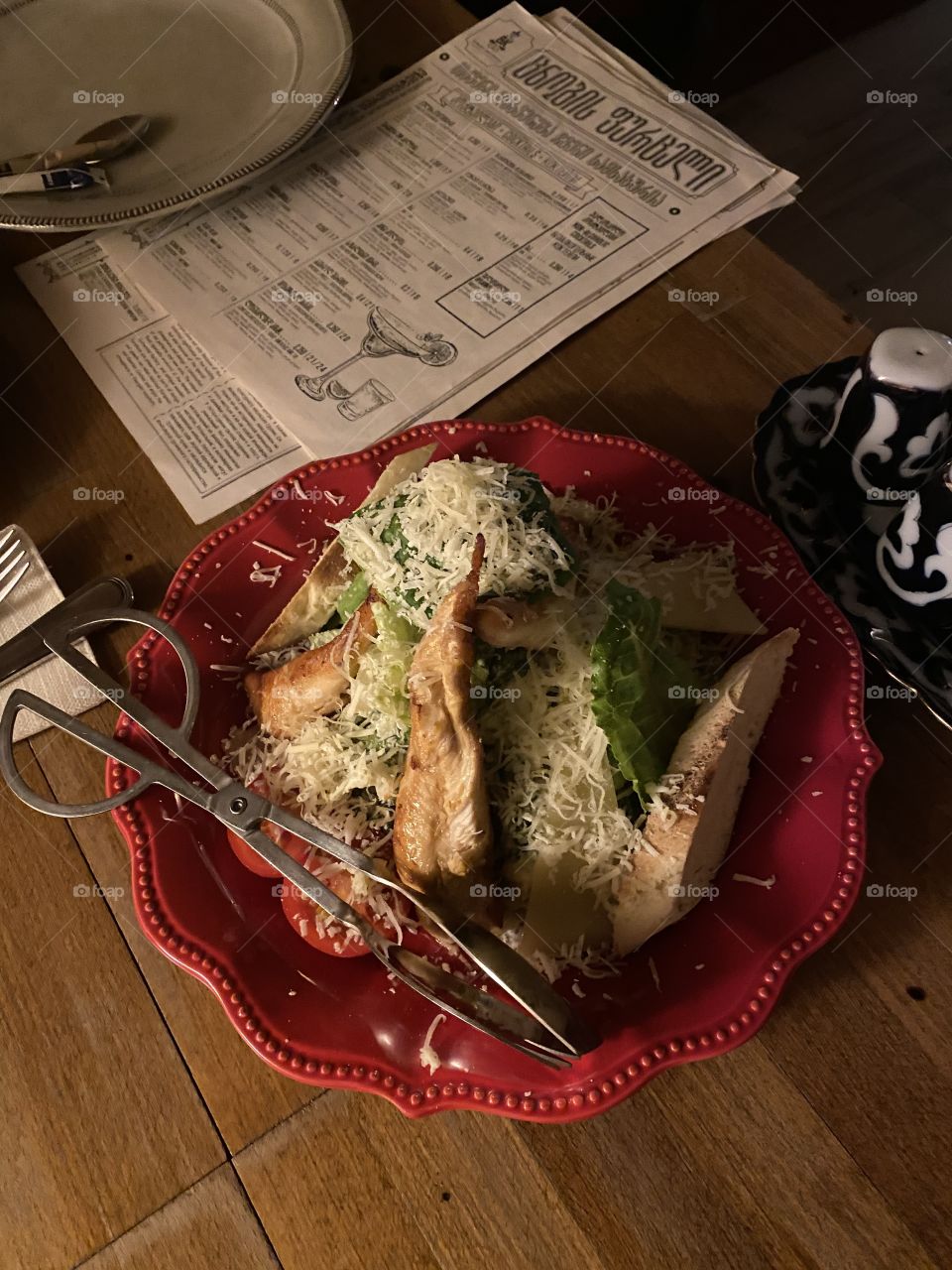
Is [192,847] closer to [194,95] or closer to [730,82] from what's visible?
[194,95]

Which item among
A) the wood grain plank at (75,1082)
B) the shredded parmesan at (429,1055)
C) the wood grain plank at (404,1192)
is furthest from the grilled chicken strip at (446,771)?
the wood grain plank at (75,1082)

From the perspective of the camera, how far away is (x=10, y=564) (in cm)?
107

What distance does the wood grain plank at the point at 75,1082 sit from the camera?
0.78m

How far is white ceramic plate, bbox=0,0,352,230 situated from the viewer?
1331 mm

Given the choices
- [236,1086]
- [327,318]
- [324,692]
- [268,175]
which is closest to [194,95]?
A: [268,175]
